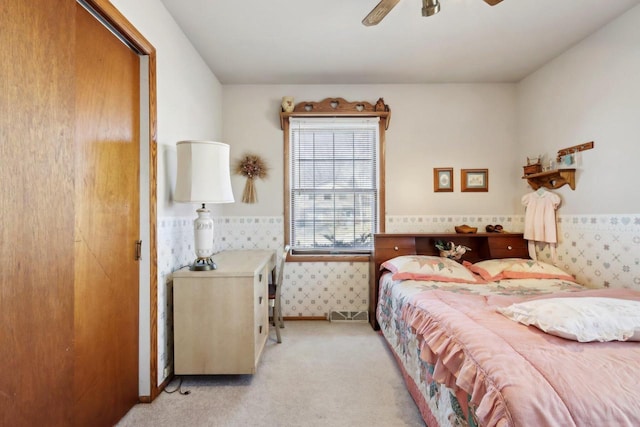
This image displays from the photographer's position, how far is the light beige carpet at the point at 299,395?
177cm

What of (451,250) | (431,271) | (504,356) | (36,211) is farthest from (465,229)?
(36,211)

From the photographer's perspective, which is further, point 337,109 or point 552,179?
point 337,109

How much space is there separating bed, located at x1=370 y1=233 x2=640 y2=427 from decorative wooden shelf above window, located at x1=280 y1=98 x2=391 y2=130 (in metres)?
1.76

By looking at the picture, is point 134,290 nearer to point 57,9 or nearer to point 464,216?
point 57,9

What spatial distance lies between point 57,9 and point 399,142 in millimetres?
3006

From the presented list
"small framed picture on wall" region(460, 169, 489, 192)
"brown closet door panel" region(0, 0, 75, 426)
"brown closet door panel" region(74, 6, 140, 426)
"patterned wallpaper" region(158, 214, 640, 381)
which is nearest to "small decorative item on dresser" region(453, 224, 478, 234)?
"patterned wallpaper" region(158, 214, 640, 381)

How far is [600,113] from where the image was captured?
2396 mm

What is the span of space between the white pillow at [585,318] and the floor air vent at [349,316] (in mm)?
2001

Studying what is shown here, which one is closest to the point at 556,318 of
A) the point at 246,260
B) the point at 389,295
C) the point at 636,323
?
the point at 636,323

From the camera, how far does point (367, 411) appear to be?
1.84m

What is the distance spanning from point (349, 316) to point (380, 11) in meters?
2.75

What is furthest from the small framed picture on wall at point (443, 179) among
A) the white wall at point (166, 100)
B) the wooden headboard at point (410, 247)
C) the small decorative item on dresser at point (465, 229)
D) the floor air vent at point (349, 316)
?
the white wall at point (166, 100)

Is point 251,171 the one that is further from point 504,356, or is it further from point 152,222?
point 504,356

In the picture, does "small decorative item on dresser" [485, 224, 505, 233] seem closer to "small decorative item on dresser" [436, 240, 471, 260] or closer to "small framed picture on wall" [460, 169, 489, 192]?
"small decorative item on dresser" [436, 240, 471, 260]
